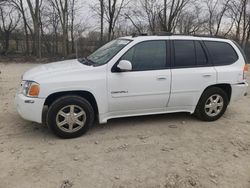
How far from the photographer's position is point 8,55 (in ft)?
57.4

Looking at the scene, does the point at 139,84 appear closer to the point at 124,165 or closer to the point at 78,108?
the point at 78,108

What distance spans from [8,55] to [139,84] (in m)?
16.6

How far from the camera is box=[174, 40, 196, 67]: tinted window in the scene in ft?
13.8

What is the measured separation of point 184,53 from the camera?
427 cm

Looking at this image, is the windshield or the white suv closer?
the white suv

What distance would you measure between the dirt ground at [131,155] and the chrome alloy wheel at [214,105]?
233 millimetres

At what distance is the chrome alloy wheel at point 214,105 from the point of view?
14.9ft

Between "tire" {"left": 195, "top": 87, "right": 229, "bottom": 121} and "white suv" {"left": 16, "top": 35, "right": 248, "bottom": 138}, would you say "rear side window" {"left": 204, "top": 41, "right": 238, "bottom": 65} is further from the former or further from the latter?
"tire" {"left": 195, "top": 87, "right": 229, "bottom": 121}

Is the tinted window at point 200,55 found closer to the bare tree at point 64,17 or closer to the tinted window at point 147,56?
the tinted window at point 147,56

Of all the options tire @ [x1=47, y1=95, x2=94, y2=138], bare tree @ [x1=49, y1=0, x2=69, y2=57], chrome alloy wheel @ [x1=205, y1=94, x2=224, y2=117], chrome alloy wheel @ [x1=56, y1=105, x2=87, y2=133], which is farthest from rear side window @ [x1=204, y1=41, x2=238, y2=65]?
bare tree @ [x1=49, y1=0, x2=69, y2=57]

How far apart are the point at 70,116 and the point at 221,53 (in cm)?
312

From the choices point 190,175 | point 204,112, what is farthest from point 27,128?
point 204,112

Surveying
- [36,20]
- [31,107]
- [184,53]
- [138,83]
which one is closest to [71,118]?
[31,107]

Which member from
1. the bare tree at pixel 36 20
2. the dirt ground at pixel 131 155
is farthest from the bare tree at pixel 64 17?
the dirt ground at pixel 131 155
